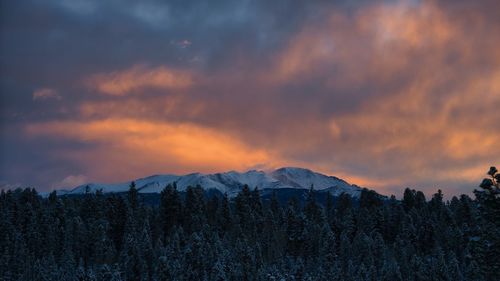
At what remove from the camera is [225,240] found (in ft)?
396

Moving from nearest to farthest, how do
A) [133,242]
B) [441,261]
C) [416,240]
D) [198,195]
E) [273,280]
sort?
[273,280] < [441,261] < [133,242] < [416,240] < [198,195]

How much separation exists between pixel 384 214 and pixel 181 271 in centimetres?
6555

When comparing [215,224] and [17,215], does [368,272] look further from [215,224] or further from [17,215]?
[17,215]

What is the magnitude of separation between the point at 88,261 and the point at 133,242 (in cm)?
1445

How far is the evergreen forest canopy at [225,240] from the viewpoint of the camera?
103 meters

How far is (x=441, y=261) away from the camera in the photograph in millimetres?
100000

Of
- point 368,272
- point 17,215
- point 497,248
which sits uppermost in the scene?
point 17,215

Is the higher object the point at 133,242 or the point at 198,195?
the point at 198,195

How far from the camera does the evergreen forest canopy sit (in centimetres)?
10275

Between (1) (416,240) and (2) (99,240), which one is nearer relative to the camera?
(2) (99,240)

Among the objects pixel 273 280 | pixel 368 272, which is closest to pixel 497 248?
pixel 273 280

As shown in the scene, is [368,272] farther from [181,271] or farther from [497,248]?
[497,248]

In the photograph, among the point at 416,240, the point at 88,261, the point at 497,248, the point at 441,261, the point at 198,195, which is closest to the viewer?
the point at 497,248

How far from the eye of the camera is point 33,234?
12538cm
